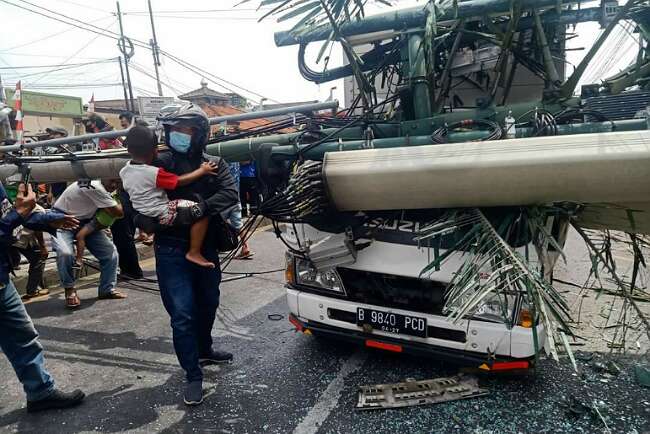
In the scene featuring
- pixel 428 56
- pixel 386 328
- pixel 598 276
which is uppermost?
pixel 428 56

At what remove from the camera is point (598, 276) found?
245cm

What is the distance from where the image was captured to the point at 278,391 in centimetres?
295

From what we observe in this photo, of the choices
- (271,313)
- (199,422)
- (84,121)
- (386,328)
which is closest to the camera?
(199,422)

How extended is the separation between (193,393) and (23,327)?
3.87 ft

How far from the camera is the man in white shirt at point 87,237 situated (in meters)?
4.85

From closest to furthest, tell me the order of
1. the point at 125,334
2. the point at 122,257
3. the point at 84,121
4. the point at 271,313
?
the point at 125,334 < the point at 271,313 < the point at 122,257 < the point at 84,121

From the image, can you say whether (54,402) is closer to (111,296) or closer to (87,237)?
(111,296)

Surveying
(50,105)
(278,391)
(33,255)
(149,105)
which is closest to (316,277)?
(278,391)

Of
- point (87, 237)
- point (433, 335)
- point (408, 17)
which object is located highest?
point (408, 17)

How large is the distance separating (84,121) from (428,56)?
5989mm

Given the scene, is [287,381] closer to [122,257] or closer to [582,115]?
[582,115]

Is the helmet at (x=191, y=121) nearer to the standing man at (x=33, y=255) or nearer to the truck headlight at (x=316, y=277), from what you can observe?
the truck headlight at (x=316, y=277)

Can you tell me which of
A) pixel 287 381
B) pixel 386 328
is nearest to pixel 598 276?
pixel 386 328

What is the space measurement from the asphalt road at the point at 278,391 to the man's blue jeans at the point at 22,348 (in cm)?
20
